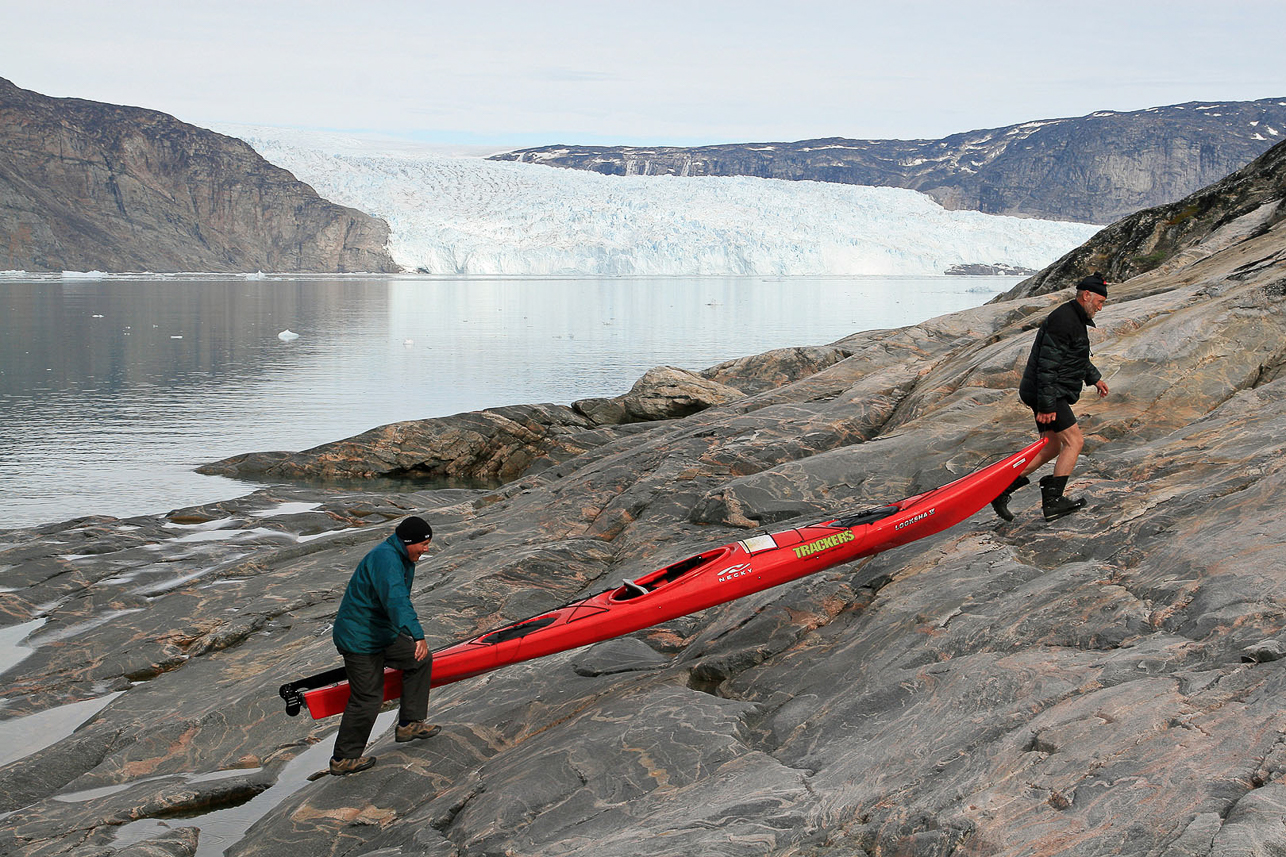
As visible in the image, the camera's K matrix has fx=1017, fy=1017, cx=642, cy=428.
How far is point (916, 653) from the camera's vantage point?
616 centimetres

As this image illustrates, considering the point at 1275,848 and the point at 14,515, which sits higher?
the point at 1275,848

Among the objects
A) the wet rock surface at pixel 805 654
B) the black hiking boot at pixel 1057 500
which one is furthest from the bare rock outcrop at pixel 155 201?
the black hiking boot at pixel 1057 500

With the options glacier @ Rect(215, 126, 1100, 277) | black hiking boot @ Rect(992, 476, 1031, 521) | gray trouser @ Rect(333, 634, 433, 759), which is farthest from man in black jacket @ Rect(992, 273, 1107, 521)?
glacier @ Rect(215, 126, 1100, 277)

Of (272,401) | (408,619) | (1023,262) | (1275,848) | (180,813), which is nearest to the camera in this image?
(1275,848)

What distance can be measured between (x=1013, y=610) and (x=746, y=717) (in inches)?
69.5

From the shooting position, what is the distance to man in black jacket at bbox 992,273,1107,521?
7.60 meters

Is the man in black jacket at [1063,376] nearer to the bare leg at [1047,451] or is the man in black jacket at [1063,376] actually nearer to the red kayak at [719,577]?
the bare leg at [1047,451]

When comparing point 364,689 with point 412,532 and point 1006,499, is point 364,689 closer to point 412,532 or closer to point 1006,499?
point 412,532

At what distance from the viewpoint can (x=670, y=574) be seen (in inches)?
327

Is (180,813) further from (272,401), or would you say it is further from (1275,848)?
(272,401)

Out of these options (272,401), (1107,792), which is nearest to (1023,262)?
(272,401)

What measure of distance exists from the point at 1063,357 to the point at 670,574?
3.48 metres

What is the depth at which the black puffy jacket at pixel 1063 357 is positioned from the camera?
7699 millimetres

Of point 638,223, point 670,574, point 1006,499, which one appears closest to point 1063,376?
point 1006,499
